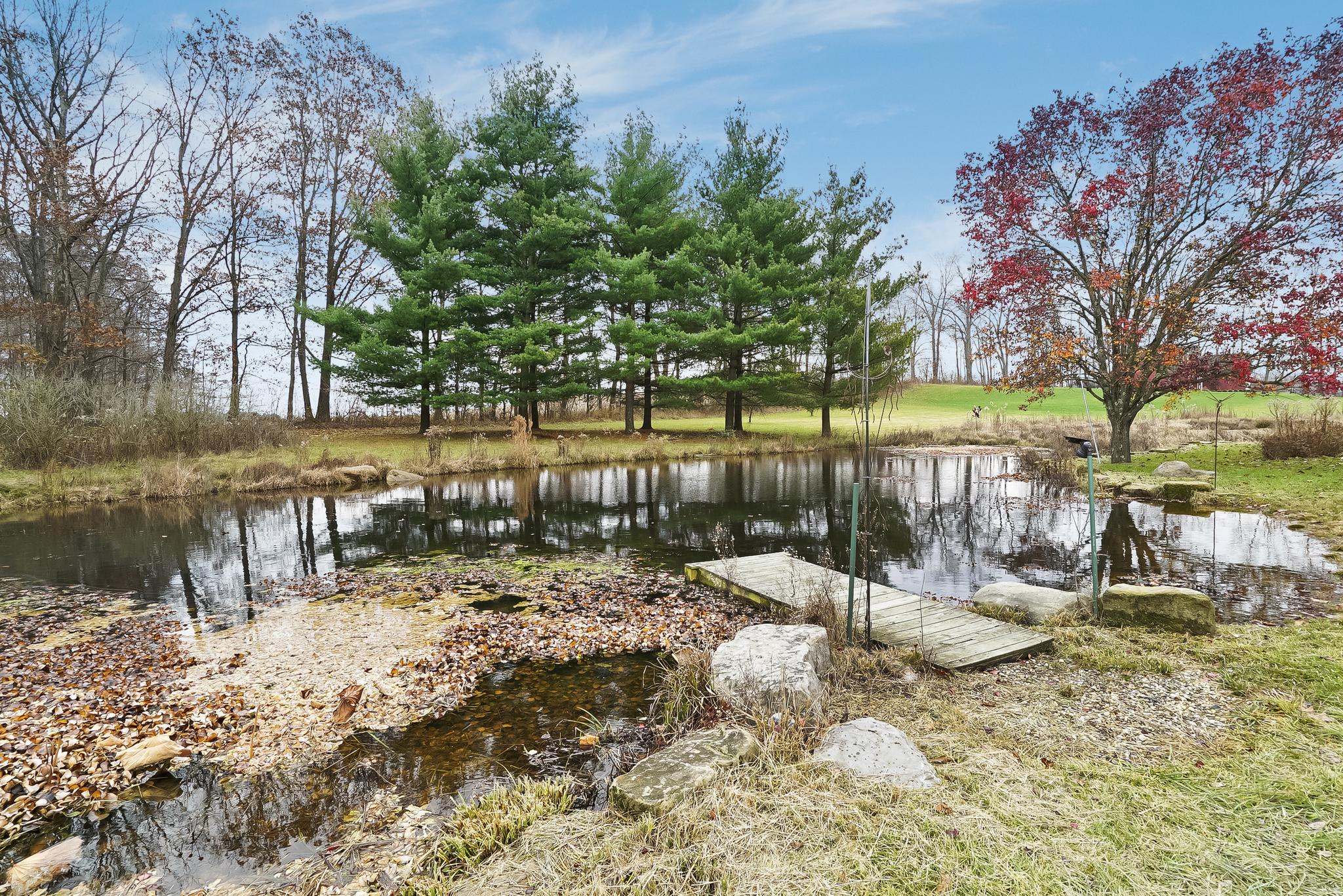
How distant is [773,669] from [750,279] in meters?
20.2

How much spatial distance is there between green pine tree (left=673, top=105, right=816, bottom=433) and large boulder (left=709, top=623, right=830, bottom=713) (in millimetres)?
18248

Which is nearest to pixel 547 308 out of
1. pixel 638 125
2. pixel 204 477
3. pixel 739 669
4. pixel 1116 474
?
pixel 638 125

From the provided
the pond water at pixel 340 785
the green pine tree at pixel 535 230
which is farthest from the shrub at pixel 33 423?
the pond water at pixel 340 785

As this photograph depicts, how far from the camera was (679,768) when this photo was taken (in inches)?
123

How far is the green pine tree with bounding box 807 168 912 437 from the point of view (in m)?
23.3

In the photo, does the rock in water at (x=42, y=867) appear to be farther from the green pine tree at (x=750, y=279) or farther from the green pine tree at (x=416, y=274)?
the green pine tree at (x=750, y=279)

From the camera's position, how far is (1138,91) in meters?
14.2

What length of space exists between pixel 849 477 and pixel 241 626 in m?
13.9

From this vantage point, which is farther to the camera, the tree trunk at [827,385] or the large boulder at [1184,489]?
the tree trunk at [827,385]

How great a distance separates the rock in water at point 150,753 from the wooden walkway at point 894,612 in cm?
457

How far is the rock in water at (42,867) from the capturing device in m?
2.76

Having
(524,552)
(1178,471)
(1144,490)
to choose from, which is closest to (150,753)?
(524,552)

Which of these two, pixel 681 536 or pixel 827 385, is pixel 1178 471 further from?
pixel 827 385

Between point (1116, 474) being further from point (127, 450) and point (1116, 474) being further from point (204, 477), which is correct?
point (127, 450)
